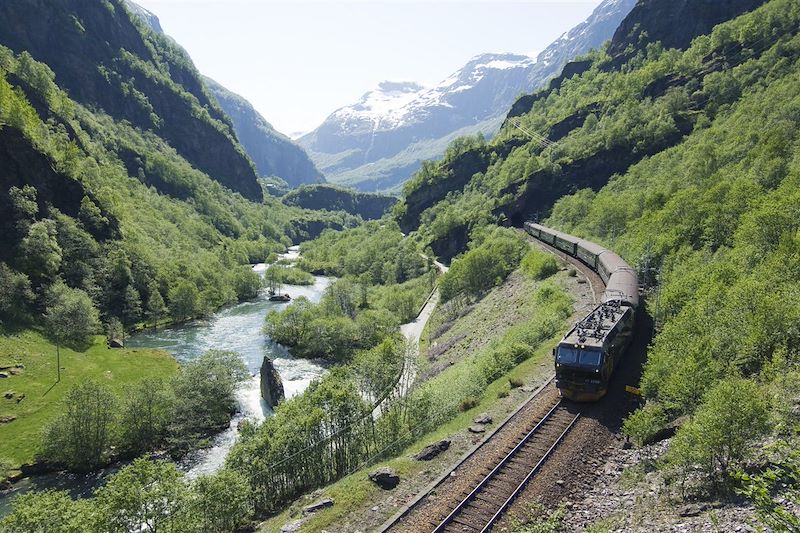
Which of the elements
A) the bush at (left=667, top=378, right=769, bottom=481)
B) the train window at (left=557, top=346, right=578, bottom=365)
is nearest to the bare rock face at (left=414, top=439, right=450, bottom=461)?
the train window at (left=557, top=346, right=578, bottom=365)

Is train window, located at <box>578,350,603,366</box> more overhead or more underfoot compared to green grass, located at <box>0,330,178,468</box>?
more overhead

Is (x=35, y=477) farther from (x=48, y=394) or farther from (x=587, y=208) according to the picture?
(x=587, y=208)

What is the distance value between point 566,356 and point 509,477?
420 inches

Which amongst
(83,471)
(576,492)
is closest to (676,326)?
(576,492)

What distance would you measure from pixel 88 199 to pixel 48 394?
68.2m

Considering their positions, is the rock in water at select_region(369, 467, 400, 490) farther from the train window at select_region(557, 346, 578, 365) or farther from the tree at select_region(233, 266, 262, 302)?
the tree at select_region(233, 266, 262, 302)

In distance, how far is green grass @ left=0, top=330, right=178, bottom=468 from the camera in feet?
179

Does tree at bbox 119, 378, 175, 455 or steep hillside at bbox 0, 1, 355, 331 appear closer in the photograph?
tree at bbox 119, 378, 175, 455

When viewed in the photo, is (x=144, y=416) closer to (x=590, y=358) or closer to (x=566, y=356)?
(x=566, y=356)

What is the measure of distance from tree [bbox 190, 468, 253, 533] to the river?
2022 centimetres

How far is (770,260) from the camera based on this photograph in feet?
121

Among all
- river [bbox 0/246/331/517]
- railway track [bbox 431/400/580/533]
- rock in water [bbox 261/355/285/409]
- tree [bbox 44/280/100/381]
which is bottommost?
river [bbox 0/246/331/517]

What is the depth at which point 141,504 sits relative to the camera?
28.6 m

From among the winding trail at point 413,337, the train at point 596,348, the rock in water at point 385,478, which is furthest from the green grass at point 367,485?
the winding trail at point 413,337
